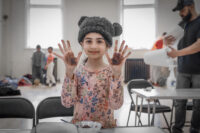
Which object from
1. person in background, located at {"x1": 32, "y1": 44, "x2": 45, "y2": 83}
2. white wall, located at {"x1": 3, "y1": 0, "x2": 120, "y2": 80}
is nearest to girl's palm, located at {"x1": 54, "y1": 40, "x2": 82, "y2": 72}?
person in background, located at {"x1": 32, "y1": 44, "x2": 45, "y2": 83}

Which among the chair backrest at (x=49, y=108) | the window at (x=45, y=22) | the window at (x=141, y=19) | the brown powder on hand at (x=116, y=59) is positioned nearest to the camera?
the brown powder on hand at (x=116, y=59)

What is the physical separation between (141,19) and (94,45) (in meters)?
7.26

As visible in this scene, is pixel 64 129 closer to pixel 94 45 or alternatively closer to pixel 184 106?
pixel 94 45

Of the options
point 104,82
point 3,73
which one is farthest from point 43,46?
point 104,82

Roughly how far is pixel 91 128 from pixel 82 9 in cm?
783

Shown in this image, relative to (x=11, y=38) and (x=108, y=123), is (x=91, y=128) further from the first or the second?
(x=11, y=38)

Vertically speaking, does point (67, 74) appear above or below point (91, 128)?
above

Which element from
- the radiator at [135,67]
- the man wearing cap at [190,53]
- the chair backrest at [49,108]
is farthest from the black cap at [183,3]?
the radiator at [135,67]

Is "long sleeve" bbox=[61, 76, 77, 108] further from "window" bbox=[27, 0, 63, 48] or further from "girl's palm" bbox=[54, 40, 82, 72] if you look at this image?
"window" bbox=[27, 0, 63, 48]

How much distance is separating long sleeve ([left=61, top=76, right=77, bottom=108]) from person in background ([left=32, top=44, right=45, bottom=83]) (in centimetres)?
689

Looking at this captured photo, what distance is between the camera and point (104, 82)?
3.39ft

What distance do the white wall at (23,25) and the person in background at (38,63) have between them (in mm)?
763

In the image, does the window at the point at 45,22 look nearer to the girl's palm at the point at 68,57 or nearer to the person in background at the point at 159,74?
the person in background at the point at 159,74

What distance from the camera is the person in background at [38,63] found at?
7.74 m
